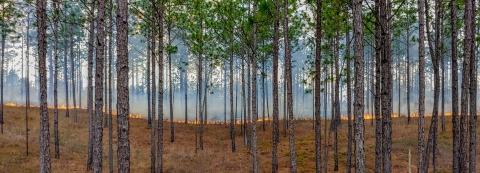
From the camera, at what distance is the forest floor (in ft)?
65.5

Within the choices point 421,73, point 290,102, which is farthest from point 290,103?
point 421,73

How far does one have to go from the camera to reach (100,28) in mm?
9445

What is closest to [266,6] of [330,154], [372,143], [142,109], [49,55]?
[330,154]

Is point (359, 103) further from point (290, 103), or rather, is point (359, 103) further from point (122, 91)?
point (122, 91)

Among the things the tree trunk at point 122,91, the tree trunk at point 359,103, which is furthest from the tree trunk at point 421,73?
the tree trunk at point 122,91

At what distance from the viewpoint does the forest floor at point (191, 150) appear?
19953 mm

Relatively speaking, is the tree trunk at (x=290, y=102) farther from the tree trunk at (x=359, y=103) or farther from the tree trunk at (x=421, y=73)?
the tree trunk at (x=421, y=73)

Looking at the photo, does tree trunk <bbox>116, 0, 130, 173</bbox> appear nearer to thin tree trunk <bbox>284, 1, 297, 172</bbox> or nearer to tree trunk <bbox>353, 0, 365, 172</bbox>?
tree trunk <bbox>353, 0, 365, 172</bbox>

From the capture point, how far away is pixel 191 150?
24.7m

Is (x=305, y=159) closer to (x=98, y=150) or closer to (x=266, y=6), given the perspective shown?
Result: (x=266, y=6)

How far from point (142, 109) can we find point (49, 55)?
19792 mm

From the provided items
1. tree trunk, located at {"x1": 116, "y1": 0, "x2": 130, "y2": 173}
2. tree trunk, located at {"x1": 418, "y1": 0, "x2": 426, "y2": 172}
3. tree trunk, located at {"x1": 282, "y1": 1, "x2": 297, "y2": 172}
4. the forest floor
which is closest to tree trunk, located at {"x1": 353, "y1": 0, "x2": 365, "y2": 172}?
tree trunk, located at {"x1": 418, "y1": 0, "x2": 426, "y2": 172}

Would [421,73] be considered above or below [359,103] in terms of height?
above

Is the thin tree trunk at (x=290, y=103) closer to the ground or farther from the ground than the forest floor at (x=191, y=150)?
farther from the ground
